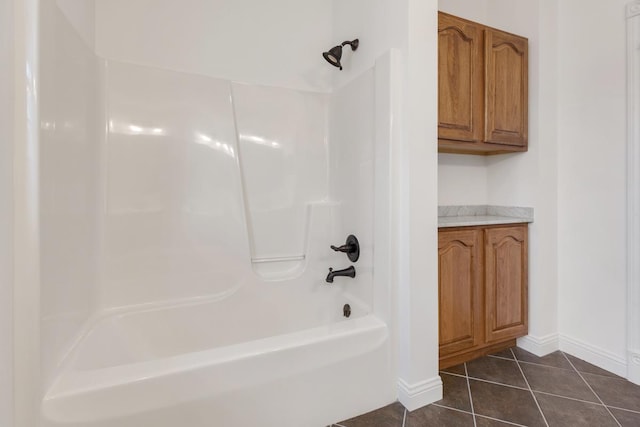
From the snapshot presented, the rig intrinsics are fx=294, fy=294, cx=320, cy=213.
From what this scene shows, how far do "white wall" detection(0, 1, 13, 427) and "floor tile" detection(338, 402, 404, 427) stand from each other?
1202 mm

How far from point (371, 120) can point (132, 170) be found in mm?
1361

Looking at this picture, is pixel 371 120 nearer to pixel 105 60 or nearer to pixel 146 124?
pixel 146 124

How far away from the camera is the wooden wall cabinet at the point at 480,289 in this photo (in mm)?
1758

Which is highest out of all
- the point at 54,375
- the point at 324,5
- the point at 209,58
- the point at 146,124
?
the point at 324,5

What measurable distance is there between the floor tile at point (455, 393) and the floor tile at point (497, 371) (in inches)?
5.1

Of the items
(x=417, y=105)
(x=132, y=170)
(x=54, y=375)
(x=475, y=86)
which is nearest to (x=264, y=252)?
(x=132, y=170)

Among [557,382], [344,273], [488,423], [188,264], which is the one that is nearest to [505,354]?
[557,382]

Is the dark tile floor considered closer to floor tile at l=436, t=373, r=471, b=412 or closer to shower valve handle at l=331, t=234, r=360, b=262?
floor tile at l=436, t=373, r=471, b=412

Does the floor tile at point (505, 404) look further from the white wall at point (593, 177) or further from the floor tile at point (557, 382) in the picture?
the white wall at point (593, 177)

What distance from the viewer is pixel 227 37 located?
194 cm

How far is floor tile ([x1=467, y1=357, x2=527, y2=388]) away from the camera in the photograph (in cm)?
169

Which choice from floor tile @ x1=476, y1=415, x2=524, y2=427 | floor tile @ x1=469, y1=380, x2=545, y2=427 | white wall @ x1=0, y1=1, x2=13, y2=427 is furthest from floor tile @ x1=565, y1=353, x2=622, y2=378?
white wall @ x1=0, y1=1, x2=13, y2=427

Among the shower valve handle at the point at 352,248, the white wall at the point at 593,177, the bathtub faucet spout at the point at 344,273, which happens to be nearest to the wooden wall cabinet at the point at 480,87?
the white wall at the point at 593,177

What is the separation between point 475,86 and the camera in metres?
1.89
